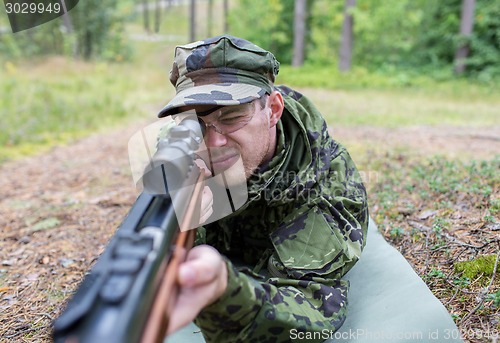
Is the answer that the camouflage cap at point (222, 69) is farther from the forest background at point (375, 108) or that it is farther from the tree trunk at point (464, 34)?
the tree trunk at point (464, 34)

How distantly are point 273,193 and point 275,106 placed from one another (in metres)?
0.46

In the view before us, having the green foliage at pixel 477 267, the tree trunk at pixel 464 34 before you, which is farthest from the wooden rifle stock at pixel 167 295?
the tree trunk at pixel 464 34

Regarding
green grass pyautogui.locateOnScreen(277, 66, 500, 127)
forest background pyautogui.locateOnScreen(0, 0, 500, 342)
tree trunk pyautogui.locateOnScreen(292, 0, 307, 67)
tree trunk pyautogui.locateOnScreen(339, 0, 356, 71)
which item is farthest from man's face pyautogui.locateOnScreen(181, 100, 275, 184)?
tree trunk pyautogui.locateOnScreen(292, 0, 307, 67)

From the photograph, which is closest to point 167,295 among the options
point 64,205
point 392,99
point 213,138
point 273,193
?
point 213,138

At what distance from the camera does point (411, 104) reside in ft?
37.9

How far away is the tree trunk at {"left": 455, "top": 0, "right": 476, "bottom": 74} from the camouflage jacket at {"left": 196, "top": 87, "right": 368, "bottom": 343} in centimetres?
1628

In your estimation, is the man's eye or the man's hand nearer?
the man's hand

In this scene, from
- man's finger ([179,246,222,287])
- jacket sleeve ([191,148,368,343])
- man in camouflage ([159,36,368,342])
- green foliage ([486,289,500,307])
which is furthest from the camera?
green foliage ([486,289,500,307])

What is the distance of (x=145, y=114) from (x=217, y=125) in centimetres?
877

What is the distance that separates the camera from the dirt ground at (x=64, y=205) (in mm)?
2807

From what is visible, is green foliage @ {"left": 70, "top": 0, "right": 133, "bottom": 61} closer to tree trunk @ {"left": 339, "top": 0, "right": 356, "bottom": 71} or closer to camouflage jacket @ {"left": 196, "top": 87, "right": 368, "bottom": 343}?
tree trunk @ {"left": 339, "top": 0, "right": 356, "bottom": 71}

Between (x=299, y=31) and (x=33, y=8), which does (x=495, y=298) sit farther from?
(x=299, y=31)

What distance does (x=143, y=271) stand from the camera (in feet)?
3.63

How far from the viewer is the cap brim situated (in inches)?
79.0
